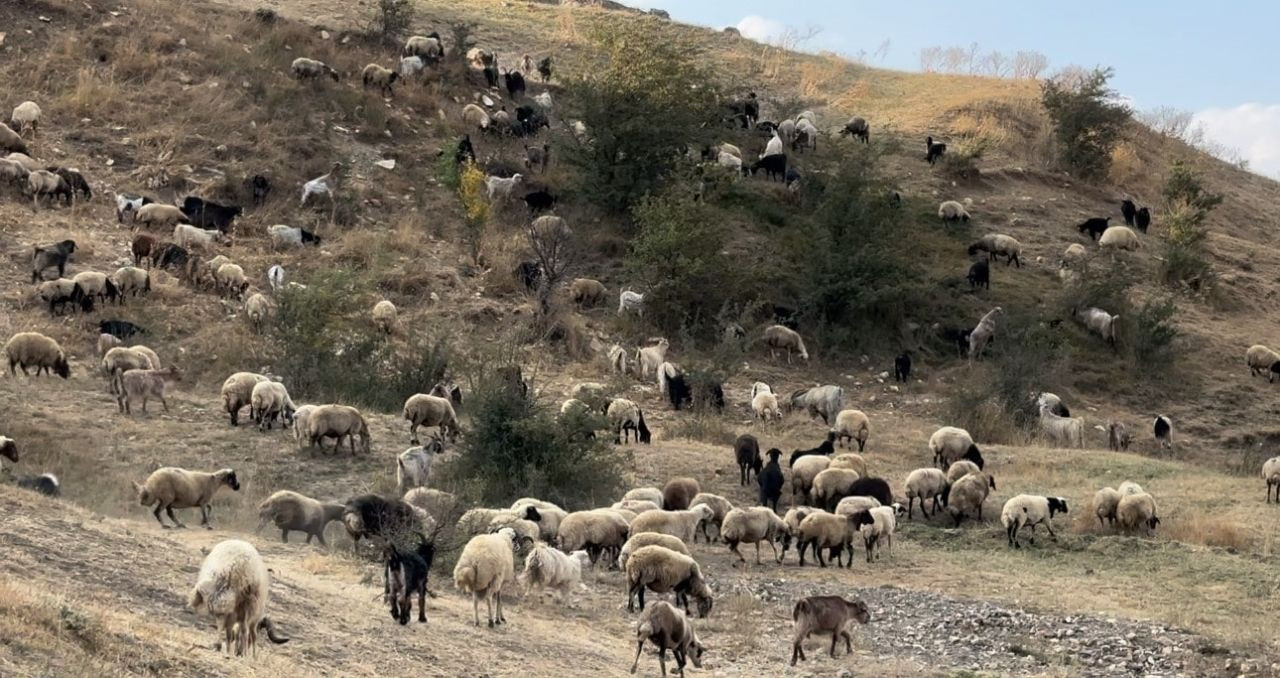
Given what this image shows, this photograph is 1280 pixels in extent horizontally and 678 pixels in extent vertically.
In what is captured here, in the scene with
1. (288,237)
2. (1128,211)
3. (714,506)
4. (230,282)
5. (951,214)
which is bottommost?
(714,506)

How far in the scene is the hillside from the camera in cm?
1055

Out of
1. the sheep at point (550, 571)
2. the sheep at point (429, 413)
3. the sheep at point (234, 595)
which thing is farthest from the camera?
the sheep at point (429, 413)

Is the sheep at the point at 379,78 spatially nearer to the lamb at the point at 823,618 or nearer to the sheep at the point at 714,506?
the sheep at the point at 714,506

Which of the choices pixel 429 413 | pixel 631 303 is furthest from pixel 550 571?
pixel 631 303

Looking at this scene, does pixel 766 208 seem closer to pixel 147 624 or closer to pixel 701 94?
pixel 701 94

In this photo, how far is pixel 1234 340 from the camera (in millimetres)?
33250

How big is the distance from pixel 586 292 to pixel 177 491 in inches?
656

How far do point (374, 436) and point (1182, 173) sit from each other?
28786 millimetres

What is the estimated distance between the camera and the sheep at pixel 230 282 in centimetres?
2539

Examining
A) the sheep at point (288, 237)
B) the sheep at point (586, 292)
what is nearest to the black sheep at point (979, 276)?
the sheep at point (586, 292)

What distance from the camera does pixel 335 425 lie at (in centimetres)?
1756

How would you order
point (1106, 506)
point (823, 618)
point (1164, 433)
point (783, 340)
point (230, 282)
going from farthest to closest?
1. point (783, 340)
2. point (1164, 433)
3. point (230, 282)
4. point (1106, 506)
5. point (823, 618)

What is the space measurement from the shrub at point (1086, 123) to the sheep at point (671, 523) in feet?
96.8

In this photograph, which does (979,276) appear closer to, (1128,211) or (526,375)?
(1128,211)
